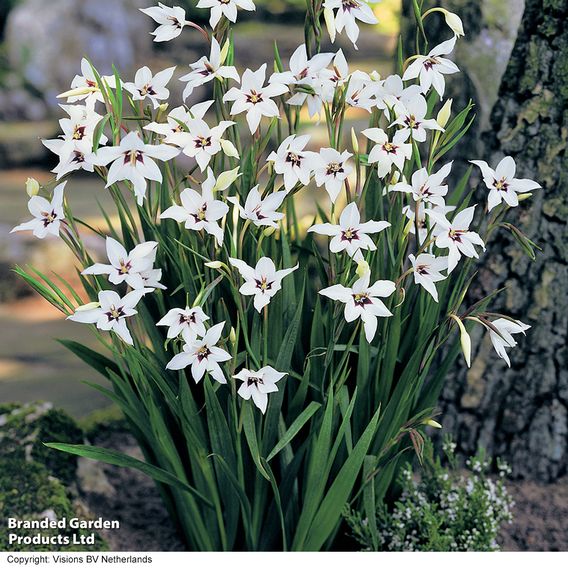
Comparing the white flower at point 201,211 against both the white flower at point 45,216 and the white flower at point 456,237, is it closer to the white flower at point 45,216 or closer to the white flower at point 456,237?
the white flower at point 45,216

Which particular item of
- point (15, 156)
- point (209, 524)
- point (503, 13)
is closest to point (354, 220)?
point (209, 524)

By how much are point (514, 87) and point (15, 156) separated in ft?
15.6

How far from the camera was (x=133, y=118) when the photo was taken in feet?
5.11

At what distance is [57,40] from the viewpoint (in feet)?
22.4

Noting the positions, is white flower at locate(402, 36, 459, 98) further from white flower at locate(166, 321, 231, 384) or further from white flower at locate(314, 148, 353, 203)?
white flower at locate(166, 321, 231, 384)

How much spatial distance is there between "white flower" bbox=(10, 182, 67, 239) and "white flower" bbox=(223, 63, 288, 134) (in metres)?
0.37

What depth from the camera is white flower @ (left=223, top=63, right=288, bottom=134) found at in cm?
153

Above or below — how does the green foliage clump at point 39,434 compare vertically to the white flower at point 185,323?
below

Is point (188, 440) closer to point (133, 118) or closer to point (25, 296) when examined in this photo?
point (133, 118)

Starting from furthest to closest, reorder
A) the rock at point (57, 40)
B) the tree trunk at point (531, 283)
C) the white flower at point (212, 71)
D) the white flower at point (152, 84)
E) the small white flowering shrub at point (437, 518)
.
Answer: the rock at point (57, 40), the tree trunk at point (531, 283), the small white flowering shrub at point (437, 518), the white flower at point (152, 84), the white flower at point (212, 71)

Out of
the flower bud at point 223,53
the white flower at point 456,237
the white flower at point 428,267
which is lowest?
the white flower at point 428,267

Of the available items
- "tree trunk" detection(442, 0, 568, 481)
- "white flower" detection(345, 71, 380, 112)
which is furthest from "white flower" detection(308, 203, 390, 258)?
"tree trunk" detection(442, 0, 568, 481)

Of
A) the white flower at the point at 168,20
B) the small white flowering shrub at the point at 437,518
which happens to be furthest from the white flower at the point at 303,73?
the small white flowering shrub at the point at 437,518

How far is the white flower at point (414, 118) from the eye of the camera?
5.20 ft
